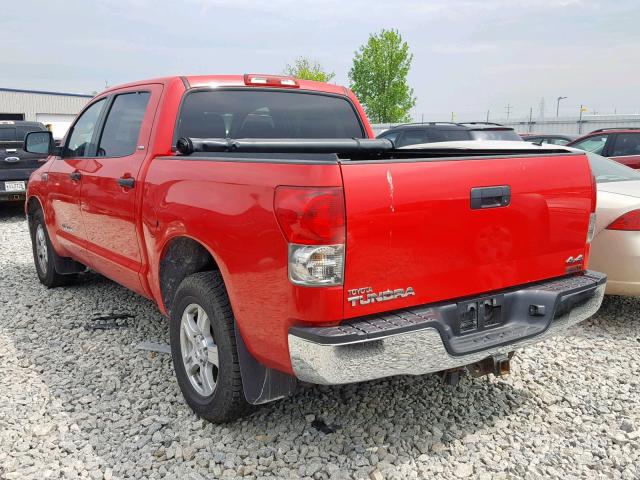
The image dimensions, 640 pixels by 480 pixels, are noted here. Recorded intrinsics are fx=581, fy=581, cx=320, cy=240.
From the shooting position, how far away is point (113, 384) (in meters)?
3.77

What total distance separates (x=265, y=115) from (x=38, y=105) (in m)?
45.7

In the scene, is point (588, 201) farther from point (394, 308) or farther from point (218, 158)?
point (218, 158)

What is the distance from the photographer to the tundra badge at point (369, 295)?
95.3 inches

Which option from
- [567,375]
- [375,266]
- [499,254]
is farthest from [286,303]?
[567,375]

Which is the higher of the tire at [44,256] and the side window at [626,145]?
the side window at [626,145]

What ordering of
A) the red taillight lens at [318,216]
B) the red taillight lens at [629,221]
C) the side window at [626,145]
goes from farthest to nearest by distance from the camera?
the side window at [626,145]
the red taillight lens at [629,221]
the red taillight lens at [318,216]

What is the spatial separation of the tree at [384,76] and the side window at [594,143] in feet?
103

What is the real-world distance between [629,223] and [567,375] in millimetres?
1435

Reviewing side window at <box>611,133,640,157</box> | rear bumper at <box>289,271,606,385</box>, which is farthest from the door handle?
side window at <box>611,133,640,157</box>

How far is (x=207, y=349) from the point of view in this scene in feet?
10.3

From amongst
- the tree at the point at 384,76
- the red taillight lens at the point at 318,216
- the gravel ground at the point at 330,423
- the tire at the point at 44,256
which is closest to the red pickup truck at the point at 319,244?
the red taillight lens at the point at 318,216

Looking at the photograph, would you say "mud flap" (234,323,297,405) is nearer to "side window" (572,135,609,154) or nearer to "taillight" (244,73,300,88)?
"taillight" (244,73,300,88)

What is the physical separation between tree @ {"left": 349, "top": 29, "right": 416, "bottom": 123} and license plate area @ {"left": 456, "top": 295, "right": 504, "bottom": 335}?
39.8m

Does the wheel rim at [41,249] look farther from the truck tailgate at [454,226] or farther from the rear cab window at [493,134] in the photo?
the rear cab window at [493,134]
